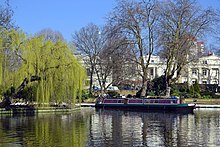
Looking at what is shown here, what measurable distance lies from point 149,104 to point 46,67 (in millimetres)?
15188

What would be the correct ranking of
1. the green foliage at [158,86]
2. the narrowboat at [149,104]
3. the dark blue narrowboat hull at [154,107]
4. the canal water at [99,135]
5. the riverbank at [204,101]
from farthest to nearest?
1. the green foliage at [158,86]
2. the riverbank at [204,101]
3. the narrowboat at [149,104]
4. the dark blue narrowboat hull at [154,107]
5. the canal water at [99,135]

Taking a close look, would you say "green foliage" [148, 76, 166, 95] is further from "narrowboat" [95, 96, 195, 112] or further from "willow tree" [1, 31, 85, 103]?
"willow tree" [1, 31, 85, 103]

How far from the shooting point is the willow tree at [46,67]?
36.5 meters

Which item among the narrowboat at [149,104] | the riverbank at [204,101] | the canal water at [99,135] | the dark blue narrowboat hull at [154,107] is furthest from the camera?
the riverbank at [204,101]

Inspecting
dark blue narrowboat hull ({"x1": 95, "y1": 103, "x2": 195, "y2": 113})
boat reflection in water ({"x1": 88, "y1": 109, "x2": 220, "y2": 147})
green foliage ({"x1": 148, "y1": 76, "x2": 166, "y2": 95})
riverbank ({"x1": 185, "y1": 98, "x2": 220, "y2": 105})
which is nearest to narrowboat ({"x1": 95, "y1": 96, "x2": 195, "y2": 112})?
dark blue narrowboat hull ({"x1": 95, "y1": 103, "x2": 195, "y2": 113})

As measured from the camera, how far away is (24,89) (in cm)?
3766

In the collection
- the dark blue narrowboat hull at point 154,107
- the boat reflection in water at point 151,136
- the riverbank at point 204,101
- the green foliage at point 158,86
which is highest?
the green foliage at point 158,86

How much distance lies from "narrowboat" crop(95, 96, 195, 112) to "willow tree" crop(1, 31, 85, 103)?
11.4 m

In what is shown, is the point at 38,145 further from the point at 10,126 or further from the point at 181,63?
the point at 181,63

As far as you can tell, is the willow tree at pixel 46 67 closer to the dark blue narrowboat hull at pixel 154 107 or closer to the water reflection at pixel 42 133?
the water reflection at pixel 42 133

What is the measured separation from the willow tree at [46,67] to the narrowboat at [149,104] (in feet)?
37.2

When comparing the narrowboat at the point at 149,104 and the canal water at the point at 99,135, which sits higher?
the narrowboat at the point at 149,104

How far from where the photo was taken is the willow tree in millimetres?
36500

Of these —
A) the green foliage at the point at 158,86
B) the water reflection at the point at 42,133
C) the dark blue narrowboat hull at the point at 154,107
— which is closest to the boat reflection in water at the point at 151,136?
the water reflection at the point at 42,133
